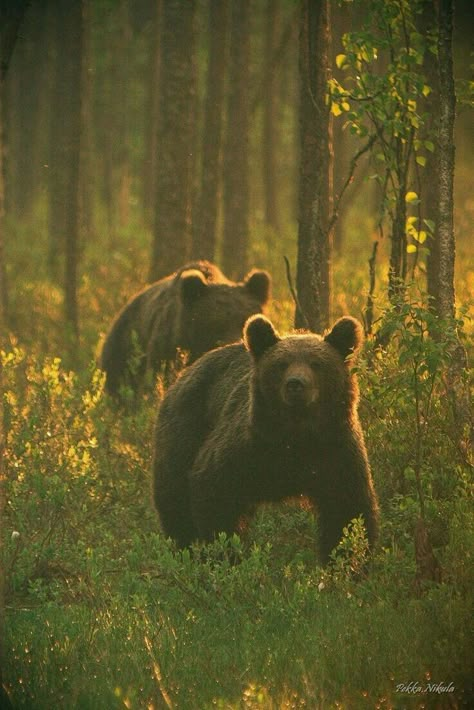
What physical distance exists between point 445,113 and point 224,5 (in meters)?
10.1

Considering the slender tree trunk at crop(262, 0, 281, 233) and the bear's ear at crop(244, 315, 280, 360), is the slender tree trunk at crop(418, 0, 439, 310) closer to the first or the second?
the bear's ear at crop(244, 315, 280, 360)

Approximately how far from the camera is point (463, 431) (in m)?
8.21

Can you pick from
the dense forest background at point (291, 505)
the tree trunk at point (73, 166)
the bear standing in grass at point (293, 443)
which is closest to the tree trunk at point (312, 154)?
the dense forest background at point (291, 505)

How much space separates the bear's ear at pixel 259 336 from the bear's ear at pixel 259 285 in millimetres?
5135

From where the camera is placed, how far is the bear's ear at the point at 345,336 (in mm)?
7336

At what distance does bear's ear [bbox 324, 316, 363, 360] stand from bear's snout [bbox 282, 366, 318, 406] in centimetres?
40

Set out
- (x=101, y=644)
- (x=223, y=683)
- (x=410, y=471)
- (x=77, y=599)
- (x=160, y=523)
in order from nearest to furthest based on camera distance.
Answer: (x=223, y=683) → (x=101, y=644) → (x=77, y=599) → (x=410, y=471) → (x=160, y=523)

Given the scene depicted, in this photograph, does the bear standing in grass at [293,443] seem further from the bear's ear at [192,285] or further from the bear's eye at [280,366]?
the bear's ear at [192,285]

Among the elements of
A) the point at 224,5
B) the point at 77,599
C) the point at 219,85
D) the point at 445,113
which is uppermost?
the point at 224,5

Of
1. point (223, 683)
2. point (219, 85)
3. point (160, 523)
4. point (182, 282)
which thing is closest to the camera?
point (223, 683)

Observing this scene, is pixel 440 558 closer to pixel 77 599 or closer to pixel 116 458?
pixel 77 599

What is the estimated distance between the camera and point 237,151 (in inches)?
777

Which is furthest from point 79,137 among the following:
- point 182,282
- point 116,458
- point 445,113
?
point 445,113

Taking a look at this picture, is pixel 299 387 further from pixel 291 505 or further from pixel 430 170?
pixel 430 170
